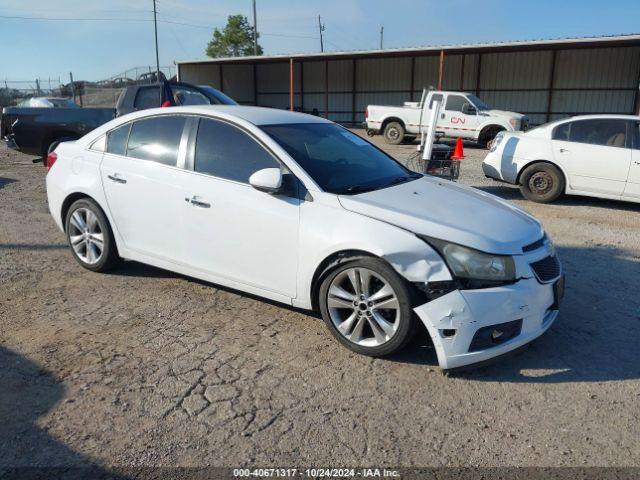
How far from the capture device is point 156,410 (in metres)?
2.97

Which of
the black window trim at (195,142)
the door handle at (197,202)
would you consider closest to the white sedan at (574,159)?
the black window trim at (195,142)

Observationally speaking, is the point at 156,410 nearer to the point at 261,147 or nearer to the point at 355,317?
the point at 355,317

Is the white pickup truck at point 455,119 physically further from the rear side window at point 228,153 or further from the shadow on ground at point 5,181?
the rear side window at point 228,153

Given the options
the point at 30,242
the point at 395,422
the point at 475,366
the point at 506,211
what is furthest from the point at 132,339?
Answer: the point at 30,242

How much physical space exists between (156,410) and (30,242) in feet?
13.8

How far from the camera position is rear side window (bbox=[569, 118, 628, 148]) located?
26.7 feet

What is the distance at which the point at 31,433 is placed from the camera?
2.77 m

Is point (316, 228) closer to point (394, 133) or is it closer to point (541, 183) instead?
point (541, 183)

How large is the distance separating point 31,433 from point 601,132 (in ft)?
28.1

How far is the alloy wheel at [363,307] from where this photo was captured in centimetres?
341

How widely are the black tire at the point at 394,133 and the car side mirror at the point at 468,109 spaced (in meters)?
2.38

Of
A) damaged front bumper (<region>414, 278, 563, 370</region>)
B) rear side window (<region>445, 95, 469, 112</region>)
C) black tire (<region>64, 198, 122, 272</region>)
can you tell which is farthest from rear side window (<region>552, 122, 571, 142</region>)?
rear side window (<region>445, 95, 469, 112</region>)

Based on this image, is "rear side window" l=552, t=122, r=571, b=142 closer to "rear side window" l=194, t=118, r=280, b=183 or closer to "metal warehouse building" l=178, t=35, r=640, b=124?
"rear side window" l=194, t=118, r=280, b=183

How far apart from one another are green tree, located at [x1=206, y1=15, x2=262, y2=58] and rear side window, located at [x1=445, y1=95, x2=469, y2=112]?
A: 1943 inches
